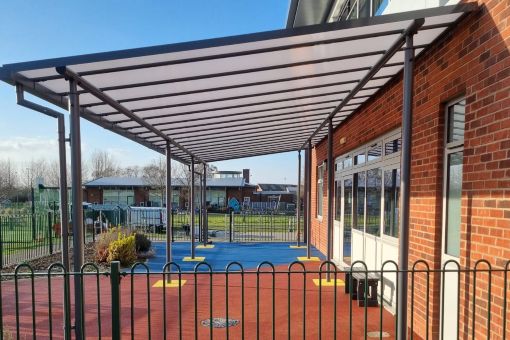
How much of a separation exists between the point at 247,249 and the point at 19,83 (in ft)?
34.1

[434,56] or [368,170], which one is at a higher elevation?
[434,56]

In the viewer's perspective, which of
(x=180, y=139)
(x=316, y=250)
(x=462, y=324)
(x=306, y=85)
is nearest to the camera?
(x=462, y=324)

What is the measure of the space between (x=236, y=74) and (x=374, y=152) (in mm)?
3563

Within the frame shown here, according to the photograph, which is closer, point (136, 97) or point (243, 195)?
point (136, 97)

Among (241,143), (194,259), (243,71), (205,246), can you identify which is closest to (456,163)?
(243,71)

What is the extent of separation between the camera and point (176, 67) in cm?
382

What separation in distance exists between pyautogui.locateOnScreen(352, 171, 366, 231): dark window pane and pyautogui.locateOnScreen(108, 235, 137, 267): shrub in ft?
18.9

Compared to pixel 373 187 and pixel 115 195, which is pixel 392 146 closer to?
pixel 373 187

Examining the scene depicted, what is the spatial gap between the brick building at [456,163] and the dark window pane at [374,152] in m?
0.05

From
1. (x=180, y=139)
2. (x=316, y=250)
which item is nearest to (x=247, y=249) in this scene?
(x=316, y=250)

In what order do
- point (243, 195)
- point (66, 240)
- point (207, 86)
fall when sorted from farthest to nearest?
point (243, 195) < point (207, 86) < point (66, 240)

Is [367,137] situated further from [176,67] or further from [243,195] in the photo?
[243,195]

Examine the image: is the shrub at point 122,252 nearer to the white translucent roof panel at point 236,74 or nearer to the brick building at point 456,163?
the white translucent roof panel at point 236,74

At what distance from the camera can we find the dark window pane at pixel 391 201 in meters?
5.69
